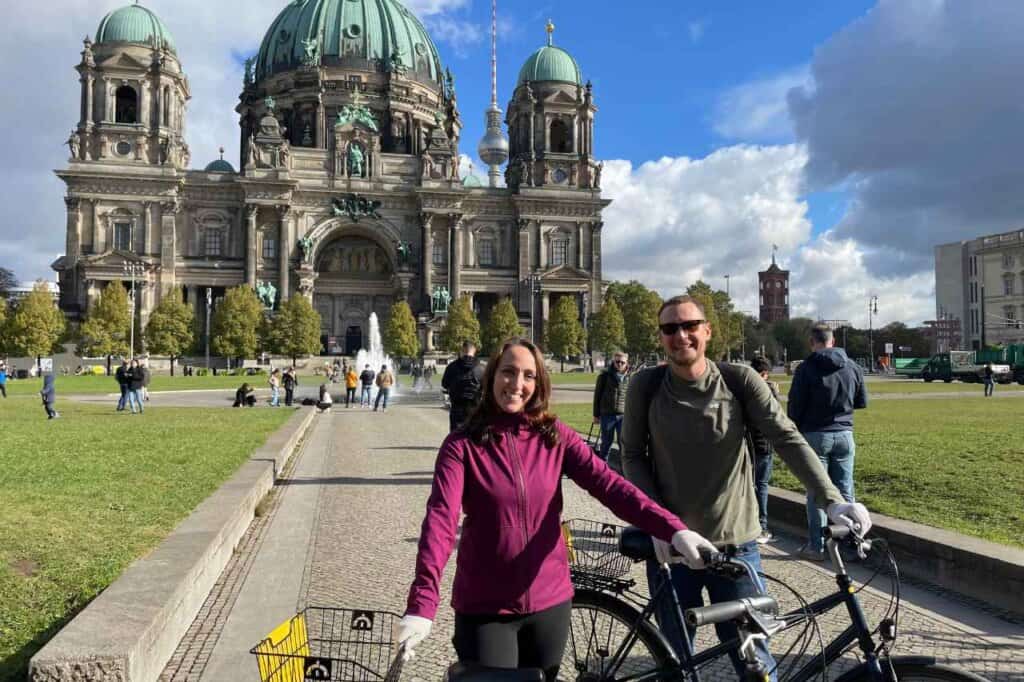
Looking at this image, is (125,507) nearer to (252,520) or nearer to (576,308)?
(252,520)

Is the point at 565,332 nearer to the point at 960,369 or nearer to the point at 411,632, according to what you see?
the point at 960,369

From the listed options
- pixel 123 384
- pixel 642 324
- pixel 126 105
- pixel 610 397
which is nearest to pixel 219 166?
pixel 126 105

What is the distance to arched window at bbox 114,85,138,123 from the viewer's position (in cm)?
7700

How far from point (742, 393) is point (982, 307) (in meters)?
111

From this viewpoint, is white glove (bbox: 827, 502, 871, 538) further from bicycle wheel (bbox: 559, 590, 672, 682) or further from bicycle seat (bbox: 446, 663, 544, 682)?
bicycle seat (bbox: 446, 663, 544, 682)

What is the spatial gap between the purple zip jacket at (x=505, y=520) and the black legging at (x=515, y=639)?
4 cm

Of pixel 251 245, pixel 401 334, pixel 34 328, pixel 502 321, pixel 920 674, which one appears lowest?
pixel 920 674

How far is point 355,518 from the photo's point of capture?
10.3 meters

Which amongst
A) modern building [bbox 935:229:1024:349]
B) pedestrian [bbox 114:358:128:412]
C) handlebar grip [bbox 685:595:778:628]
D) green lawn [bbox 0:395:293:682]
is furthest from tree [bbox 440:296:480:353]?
handlebar grip [bbox 685:595:778:628]

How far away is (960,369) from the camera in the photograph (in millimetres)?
58781

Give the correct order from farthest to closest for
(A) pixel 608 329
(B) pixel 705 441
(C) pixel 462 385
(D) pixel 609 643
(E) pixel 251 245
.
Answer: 1. (A) pixel 608 329
2. (E) pixel 251 245
3. (C) pixel 462 385
4. (B) pixel 705 441
5. (D) pixel 609 643

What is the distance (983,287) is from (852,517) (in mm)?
112357

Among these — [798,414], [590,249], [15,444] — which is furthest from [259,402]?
[590,249]

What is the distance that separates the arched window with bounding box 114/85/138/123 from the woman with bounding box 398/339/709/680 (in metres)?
83.2
